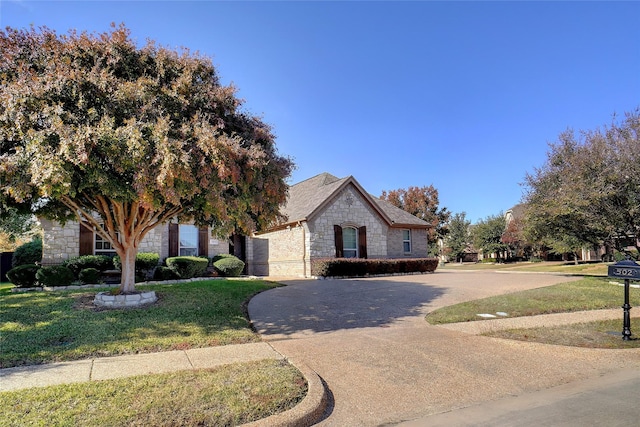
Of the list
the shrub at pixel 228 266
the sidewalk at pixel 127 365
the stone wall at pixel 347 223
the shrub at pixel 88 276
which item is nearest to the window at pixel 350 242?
the stone wall at pixel 347 223

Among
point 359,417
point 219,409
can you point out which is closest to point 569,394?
point 359,417

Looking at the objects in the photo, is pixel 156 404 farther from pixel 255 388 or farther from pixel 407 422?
pixel 407 422

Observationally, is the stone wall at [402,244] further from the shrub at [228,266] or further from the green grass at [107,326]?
the green grass at [107,326]

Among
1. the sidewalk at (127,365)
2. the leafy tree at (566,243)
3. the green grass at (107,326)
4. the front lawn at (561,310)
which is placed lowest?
the front lawn at (561,310)

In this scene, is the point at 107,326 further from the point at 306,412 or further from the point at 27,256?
the point at 27,256

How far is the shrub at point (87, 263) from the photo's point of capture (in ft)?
53.3

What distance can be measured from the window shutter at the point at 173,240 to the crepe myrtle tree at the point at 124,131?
938 centimetres

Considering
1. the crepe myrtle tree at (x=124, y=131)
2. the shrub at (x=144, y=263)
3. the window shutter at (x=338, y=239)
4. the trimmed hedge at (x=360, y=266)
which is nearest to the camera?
the crepe myrtle tree at (x=124, y=131)

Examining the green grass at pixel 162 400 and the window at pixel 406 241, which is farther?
the window at pixel 406 241

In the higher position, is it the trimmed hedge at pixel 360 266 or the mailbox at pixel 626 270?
the mailbox at pixel 626 270

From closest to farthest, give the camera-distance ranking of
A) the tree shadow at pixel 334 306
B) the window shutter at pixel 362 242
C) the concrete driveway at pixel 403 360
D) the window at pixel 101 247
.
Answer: the concrete driveway at pixel 403 360 < the tree shadow at pixel 334 306 < the window at pixel 101 247 < the window shutter at pixel 362 242

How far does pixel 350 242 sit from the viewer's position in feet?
73.0

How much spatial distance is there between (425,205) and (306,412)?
38196 mm

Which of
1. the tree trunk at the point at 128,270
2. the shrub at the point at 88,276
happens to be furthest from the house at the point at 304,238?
the tree trunk at the point at 128,270
